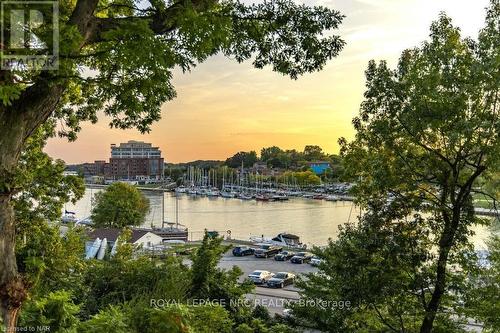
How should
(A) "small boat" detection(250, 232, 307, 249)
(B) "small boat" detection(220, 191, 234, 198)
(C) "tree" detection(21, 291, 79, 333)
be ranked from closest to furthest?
1. (C) "tree" detection(21, 291, 79, 333)
2. (A) "small boat" detection(250, 232, 307, 249)
3. (B) "small boat" detection(220, 191, 234, 198)

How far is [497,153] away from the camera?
5.54 meters

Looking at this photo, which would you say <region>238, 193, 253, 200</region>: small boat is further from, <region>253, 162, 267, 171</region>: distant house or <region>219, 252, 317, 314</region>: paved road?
<region>219, 252, 317, 314</region>: paved road

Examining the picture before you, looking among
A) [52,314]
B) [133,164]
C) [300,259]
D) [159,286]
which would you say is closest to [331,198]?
[300,259]

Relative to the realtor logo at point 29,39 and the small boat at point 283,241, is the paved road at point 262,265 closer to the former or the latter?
the small boat at point 283,241

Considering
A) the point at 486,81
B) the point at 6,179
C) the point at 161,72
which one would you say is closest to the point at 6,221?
the point at 6,179

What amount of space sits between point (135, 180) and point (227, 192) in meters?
32.1

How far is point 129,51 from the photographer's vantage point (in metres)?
3.22

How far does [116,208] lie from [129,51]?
3537 cm

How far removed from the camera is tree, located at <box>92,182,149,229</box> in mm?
36438

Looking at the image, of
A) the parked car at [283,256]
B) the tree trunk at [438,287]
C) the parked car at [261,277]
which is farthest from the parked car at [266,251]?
the tree trunk at [438,287]

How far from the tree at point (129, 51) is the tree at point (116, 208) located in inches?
1326

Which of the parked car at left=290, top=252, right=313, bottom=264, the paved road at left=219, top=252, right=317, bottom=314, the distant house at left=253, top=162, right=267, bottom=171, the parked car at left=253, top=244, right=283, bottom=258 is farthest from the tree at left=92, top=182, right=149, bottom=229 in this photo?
the distant house at left=253, top=162, right=267, bottom=171

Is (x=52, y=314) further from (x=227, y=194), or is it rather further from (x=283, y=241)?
(x=227, y=194)

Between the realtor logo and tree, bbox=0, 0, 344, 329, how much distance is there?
0.11 feet
